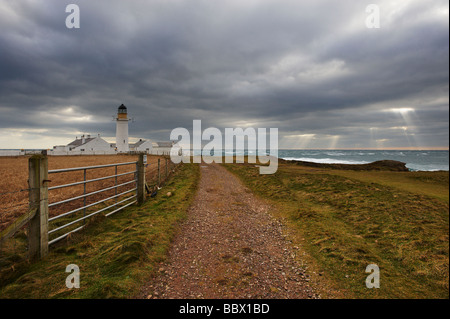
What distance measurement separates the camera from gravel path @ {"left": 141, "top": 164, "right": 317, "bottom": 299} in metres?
3.54

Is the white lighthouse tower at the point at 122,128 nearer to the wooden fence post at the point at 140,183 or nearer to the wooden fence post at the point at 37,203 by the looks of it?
the wooden fence post at the point at 140,183

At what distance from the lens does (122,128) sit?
60312 mm

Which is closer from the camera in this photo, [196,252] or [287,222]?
[196,252]

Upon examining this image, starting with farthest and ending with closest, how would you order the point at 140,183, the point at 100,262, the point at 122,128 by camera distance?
1. the point at 122,128
2. the point at 140,183
3. the point at 100,262

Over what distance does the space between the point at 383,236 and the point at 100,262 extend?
275 inches

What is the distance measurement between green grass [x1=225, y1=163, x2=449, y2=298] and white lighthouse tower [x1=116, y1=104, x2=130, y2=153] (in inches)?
2403

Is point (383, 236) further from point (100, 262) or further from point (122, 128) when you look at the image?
point (122, 128)

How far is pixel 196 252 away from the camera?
16.2 ft

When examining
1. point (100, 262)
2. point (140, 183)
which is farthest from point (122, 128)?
point (100, 262)

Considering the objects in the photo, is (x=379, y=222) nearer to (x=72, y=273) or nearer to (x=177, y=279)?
(x=177, y=279)

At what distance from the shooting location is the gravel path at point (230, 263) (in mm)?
3545
